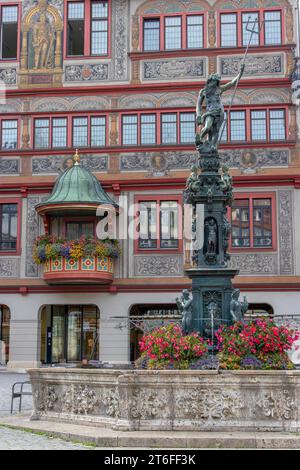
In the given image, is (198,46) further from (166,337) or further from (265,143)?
(166,337)

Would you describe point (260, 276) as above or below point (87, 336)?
above

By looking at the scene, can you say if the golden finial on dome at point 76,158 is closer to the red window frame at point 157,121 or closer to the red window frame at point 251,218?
the red window frame at point 157,121

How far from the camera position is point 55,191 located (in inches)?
1102

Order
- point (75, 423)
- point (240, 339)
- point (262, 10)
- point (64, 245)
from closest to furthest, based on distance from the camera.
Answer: point (75, 423) → point (240, 339) → point (64, 245) → point (262, 10)

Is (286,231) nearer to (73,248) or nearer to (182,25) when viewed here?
(73,248)

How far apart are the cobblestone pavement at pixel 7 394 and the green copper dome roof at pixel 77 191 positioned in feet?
20.3

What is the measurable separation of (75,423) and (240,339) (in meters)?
3.12

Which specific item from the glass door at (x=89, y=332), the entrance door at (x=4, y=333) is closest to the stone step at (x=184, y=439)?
the glass door at (x=89, y=332)

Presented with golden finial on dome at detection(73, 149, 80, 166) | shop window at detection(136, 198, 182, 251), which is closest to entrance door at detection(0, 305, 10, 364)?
shop window at detection(136, 198, 182, 251)

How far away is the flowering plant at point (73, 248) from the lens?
2709cm

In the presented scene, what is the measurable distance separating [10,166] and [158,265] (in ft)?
23.0

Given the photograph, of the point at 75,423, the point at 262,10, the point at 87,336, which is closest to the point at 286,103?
the point at 262,10

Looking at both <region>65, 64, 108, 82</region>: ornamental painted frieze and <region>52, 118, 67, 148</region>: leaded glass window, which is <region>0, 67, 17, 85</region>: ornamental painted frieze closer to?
<region>65, 64, 108, 82</region>: ornamental painted frieze
